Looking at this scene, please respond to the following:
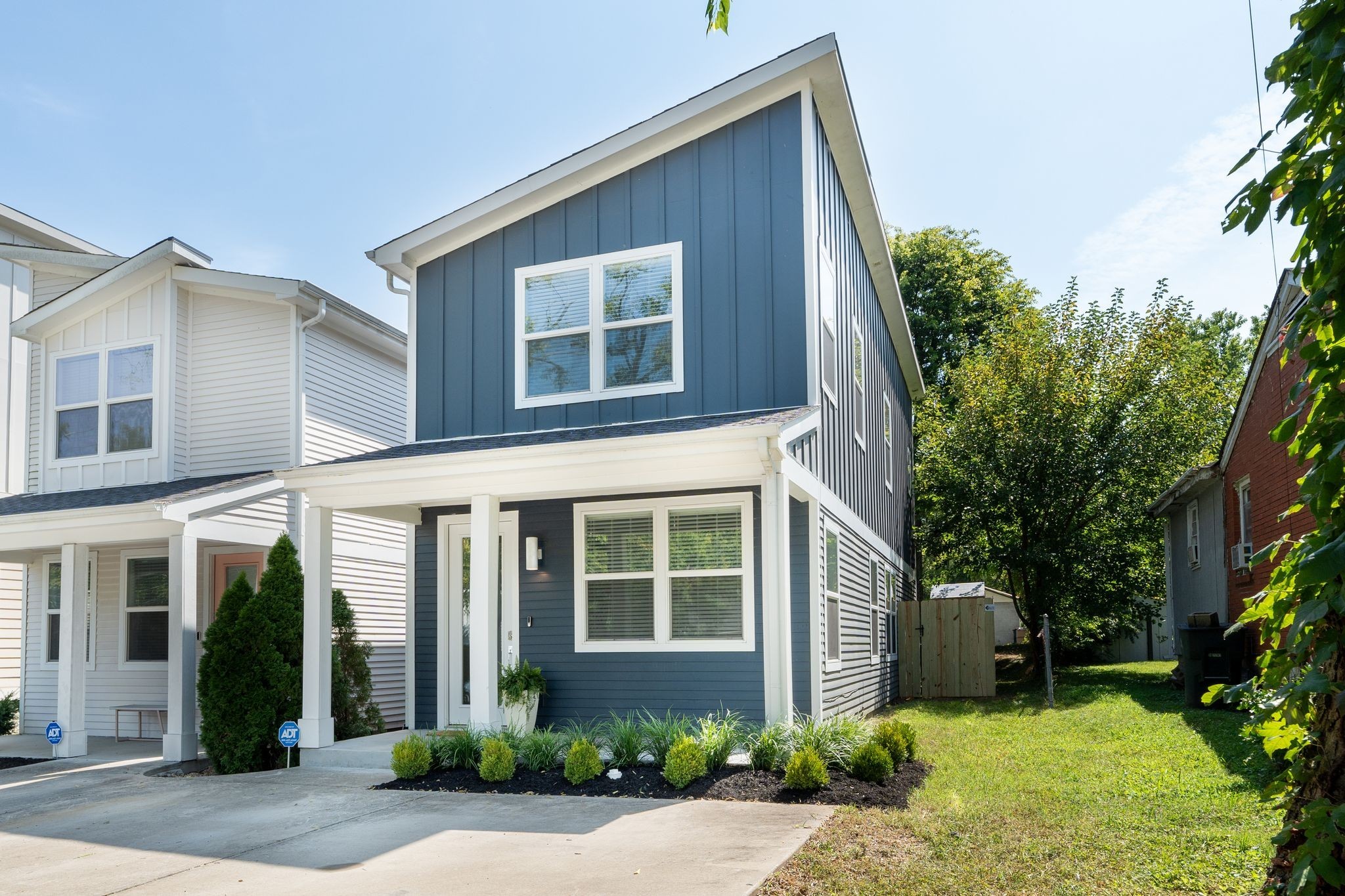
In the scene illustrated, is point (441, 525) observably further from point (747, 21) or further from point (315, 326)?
point (747, 21)

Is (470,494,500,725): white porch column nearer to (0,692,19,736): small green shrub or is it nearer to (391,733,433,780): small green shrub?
(391,733,433,780): small green shrub

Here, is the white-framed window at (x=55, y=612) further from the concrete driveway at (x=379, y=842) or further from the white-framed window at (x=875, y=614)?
the white-framed window at (x=875, y=614)

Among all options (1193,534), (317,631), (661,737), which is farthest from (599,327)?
(1193,534)

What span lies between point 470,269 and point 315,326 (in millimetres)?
2901

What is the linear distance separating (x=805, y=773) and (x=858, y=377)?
763cm

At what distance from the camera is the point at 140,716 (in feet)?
45.1

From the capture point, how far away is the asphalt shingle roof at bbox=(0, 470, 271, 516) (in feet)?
38.0

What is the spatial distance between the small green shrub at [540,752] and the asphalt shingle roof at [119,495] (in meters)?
4.68

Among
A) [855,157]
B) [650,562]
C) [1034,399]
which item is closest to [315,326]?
[650,562]

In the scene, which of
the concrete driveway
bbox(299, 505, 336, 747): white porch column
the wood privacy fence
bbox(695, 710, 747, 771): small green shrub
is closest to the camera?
the concrete driveway

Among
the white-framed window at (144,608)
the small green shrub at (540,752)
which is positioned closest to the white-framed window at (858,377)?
the small green shrub at (540,752)

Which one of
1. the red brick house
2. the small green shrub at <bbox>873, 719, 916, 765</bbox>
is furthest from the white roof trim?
the red brick house

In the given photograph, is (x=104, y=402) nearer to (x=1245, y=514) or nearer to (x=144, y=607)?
(x=144, y=607)

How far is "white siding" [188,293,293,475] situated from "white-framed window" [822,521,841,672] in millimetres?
6519
